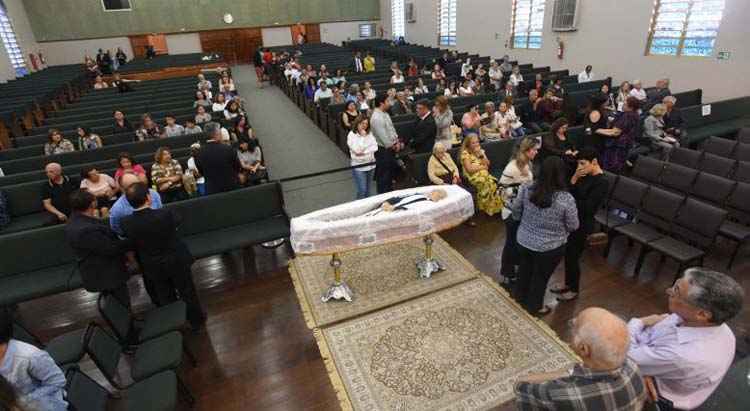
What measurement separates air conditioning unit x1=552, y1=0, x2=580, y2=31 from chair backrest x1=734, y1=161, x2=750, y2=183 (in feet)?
29.1

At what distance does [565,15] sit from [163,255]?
1416cm

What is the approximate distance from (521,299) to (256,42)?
88.8ft

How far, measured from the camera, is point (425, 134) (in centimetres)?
644

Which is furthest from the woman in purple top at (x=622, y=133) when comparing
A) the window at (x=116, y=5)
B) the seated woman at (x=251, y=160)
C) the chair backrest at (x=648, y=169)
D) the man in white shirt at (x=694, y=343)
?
the window at (x=116, y=5)

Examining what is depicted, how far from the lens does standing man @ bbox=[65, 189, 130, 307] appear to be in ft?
11.3

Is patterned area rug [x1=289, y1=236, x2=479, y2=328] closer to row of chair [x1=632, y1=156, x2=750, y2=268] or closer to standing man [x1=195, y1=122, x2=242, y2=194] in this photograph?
standing man [x1=195, y1=122, x2=242, y2=194]

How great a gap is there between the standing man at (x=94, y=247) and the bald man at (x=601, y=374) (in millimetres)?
3676

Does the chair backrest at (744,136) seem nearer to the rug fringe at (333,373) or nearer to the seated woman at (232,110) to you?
the rug fringe at (333,373)

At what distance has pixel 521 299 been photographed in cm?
414

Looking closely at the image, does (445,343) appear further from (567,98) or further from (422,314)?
(567,98)

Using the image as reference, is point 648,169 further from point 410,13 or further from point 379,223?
point 410,13

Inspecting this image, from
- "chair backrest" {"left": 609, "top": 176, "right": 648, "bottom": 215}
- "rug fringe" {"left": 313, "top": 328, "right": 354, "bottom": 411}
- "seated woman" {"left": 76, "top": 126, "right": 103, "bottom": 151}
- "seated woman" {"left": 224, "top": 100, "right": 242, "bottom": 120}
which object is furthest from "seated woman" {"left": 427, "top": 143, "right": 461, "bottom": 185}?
"seated woman" {"left": 76, "top": 126, "right": 103, "bottom": 151}

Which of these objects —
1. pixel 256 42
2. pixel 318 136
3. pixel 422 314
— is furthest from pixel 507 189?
pixel 256 42

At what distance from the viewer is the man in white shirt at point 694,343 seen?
200 cm
